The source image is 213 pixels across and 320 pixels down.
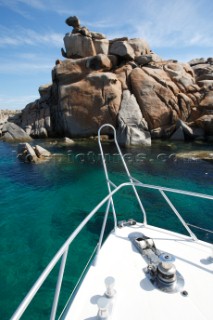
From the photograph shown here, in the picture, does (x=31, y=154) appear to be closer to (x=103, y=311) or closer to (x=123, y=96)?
(x=123, y=96)

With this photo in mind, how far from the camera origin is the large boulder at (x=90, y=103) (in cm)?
3106

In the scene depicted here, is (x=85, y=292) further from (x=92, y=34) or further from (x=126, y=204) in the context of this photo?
(x=92, y=34)

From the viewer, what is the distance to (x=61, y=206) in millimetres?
11578

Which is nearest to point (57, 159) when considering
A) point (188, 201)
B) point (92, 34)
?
point (188, 201)

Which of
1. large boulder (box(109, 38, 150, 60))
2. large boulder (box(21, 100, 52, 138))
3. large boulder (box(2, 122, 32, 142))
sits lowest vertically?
large boulder (box(2, 122, 32, 142))

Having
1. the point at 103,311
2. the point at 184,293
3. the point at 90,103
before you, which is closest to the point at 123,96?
the point at 90,103

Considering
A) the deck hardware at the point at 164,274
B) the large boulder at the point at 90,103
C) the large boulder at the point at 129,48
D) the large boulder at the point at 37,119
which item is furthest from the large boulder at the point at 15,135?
the deck hardware at the point at 164,274

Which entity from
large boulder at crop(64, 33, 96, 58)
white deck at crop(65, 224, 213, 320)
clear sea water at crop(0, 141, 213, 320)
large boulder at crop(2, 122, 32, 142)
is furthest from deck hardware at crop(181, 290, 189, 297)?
large boulder at crop(64, 33, 96, 58)

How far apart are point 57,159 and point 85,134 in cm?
1225

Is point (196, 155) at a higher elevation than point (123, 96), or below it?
below

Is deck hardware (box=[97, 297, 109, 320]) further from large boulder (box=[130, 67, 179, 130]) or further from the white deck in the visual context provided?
large boulder (box=[130, 67, 179, 130])

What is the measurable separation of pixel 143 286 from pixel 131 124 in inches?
1063

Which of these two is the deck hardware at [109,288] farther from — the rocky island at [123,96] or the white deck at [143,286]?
the rocky island at [123,96]

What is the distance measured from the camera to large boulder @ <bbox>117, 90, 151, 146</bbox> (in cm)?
2786
